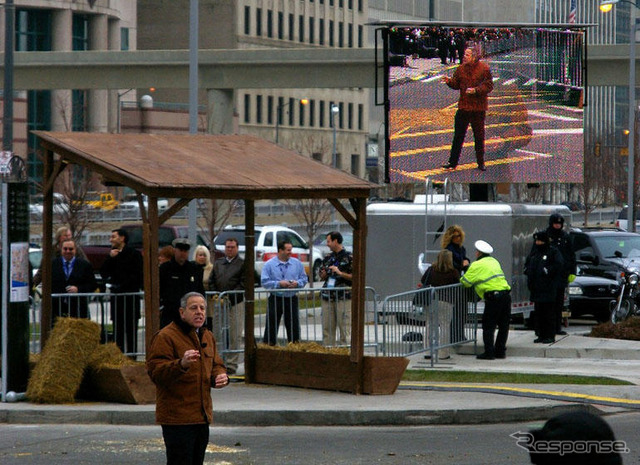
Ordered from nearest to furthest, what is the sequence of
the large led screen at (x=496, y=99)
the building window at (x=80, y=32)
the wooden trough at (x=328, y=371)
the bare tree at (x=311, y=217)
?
the wooden trough at (x=328, y=371)
the large led screen at (x=496, y=99)
the bare tree at (x=311, y=217)
the building window at (x=80, y=32)

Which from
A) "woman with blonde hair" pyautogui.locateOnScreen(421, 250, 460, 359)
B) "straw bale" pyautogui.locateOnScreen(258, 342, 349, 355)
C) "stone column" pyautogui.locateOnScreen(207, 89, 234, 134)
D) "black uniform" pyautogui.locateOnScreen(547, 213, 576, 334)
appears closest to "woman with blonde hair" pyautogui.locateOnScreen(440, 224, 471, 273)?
"woman with blonde hair" pyautogui.locateOnScreen(421, 250, 460, 359)

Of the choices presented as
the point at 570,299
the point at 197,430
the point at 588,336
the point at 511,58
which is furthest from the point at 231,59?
the point at 197,430

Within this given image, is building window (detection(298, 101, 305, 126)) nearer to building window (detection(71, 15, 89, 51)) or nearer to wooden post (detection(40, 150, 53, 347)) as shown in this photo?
building window (detection(71, 15, 89, 51))

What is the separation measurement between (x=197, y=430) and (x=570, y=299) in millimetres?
16706

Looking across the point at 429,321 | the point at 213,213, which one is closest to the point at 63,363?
the point at 429,321

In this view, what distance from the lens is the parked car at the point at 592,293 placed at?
928 inches

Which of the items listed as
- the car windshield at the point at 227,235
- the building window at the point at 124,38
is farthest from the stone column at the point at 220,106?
the building window at the point at 124,38

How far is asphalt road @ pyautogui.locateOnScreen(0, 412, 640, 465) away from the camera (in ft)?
34.3

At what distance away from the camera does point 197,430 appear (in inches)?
311

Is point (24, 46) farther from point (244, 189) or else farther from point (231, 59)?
point (244, 189)

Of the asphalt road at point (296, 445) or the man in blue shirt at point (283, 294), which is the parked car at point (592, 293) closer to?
the man in blue shirt at point (283, 294)

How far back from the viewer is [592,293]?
23625mm

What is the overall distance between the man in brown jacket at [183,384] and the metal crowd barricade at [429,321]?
827 centimetres

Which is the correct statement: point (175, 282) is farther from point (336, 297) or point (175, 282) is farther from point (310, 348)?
point (336, 297)
